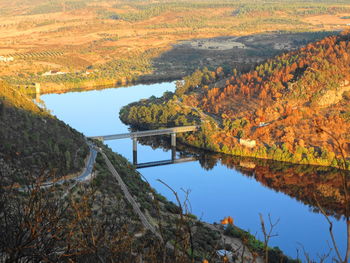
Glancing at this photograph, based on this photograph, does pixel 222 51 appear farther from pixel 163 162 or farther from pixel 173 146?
pixel 163 162

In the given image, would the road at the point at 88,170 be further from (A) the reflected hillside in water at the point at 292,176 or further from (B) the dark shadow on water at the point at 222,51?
(B) the dark shadow on water at the point at 222,51

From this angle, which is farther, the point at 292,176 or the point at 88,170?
the point at 292,176

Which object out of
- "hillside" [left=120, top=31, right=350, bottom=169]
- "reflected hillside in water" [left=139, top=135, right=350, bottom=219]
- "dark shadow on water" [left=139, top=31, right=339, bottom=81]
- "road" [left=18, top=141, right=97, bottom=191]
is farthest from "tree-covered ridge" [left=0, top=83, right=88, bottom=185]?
"dark shadow on water" [left=139, top=31, right=339, bottom=81]

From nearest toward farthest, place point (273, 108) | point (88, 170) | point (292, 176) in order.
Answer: point (88, 170), point (292, 176), point (273, 108)

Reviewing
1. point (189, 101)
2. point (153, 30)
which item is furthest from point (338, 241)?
point (153, 30)

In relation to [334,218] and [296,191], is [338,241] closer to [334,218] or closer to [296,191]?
[334,218]

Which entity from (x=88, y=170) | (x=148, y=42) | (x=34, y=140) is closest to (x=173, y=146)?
(x=88, y=170)
